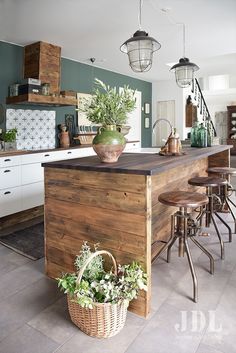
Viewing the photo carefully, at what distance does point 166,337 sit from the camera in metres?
1.70

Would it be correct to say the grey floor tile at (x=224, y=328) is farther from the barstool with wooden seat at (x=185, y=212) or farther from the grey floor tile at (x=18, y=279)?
the grey floor tile at (x=18, y=279)

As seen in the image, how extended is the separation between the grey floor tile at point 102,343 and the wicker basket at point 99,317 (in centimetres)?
3

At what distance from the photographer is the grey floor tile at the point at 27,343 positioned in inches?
62.9

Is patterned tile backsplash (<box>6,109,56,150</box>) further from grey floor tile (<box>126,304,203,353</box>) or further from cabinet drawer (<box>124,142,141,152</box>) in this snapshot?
grey floor tile (<box>126,304,203,353</box>)

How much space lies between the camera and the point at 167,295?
215 centimetres

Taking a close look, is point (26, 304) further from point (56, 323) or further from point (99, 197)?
point (99, 197)

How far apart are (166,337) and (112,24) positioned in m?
3.49

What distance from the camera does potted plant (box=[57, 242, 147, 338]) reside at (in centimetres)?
163

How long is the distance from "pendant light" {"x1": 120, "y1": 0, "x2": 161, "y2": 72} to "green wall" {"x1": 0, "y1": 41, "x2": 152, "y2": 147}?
2500mm

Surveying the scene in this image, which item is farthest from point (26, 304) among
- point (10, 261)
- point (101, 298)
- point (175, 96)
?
point (175, 96)

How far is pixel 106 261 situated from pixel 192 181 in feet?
4.85

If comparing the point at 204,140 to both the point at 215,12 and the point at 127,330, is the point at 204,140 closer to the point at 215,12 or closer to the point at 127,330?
the point at 215,12

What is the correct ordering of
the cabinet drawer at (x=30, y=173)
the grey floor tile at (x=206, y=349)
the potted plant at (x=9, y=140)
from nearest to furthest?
the grey floor tile at (x=206, y=349)
the cabinet drawer at (x=30, y=173)
the potted plant at (x=9, y=140)

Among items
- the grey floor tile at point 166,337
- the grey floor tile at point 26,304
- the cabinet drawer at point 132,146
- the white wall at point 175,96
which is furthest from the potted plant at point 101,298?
the white wall at point 175,96
